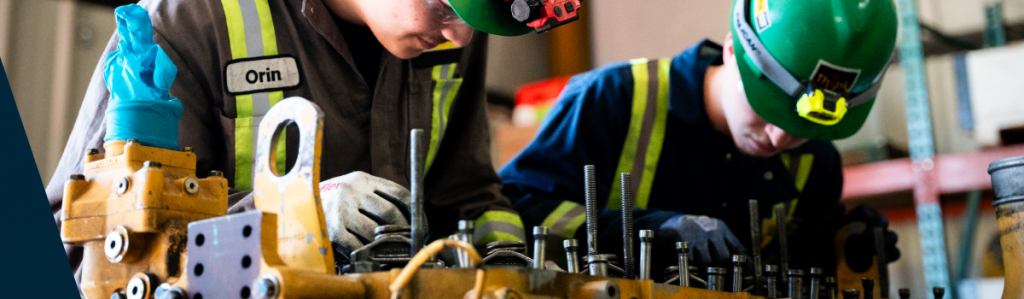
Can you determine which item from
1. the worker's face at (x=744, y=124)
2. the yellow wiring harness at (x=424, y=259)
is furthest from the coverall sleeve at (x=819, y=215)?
the yellow wiring harness at (x=424, y=259)

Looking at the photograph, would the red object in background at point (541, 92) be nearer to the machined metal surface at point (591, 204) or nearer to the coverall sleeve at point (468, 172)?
the coverall sleeve at point (468, 172)

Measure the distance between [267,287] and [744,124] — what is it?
142 cm

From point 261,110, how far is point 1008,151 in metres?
2.76

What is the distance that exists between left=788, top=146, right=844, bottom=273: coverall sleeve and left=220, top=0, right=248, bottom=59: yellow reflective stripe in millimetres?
1310

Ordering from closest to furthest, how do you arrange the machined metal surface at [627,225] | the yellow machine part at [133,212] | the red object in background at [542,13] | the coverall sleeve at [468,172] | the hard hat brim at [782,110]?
1. the yellow machine part at [133,212]
2. the machined metal surface at [627,225]
3. the red object in background at [542,13]
4. the coverall sleeve at [468,172]
5. the hard hat brim at [782,110]

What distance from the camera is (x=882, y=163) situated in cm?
352

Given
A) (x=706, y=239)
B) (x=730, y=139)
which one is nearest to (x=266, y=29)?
(x=706, y=239)

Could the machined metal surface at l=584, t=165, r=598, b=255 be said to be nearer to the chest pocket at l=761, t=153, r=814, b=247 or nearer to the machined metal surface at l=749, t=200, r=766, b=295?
the machined metal surface at l=749, t=200, r=766, b=295

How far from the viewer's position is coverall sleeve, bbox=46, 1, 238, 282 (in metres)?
1.17

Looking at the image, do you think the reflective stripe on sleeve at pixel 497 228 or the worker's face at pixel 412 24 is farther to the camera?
the reflective stripe on sleeve at pixel 497 228

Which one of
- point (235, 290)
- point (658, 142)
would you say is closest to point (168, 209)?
point (235, 290)

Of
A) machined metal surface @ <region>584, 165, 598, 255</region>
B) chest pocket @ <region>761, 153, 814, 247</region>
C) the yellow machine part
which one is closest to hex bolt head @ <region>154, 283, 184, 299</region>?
the yellow machine part

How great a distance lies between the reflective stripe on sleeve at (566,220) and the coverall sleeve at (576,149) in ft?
0.06

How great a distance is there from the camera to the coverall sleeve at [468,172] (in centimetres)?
160
